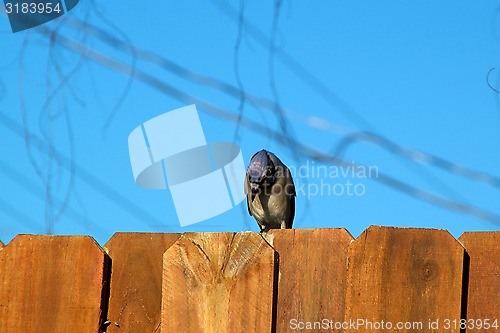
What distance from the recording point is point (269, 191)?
7.40 m

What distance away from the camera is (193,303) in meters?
2.90

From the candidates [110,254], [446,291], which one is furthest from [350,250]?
[110,254]

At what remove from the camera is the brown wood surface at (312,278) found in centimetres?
286

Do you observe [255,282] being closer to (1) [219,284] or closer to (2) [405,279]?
(1) [219,284]

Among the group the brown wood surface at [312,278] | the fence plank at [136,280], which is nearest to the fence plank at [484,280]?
the brown wood surface at [312,278]

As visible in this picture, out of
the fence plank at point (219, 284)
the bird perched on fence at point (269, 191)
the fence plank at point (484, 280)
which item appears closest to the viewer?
the fence plank at point (484, 280)

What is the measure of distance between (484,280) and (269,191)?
4659 mm

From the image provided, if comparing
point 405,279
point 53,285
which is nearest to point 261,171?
point 53,285

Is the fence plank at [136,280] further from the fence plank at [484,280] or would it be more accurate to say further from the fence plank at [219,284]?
the fence plank at [484,280]

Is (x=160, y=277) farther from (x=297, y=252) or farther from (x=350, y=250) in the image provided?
(x=350, y=250)

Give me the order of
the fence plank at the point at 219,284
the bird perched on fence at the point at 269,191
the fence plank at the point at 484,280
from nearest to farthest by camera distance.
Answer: the fence plank at the point at 484,280 → the fence plank at the point at 219,284 → the bird perched on fence at the point at 269,191

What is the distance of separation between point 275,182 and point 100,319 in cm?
436

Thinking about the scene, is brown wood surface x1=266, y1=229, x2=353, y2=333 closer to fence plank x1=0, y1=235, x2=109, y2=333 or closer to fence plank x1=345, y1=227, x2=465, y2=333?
fence plank x1=345, y1=227, x2=465, y2=333

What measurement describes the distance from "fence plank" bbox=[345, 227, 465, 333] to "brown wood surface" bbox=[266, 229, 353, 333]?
0.06 meters
